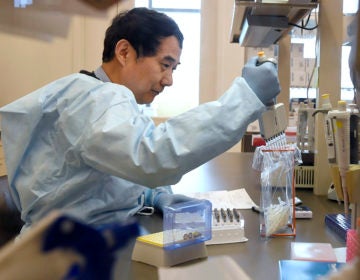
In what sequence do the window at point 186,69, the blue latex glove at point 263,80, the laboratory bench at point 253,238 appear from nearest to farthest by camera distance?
the laboratory bench at point 253,238 → the blue latex glove at point 263,80 → the window at point 186,69

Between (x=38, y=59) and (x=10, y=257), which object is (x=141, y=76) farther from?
(x=38, y=59)

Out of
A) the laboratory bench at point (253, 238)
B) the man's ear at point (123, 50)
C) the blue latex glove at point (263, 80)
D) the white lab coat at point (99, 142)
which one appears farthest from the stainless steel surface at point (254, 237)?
the man's ear at point (123, 50)

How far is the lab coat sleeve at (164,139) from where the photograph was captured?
692 millimetres

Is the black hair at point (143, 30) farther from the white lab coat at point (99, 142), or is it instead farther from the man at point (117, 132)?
the white lab coat at point (99, 142)

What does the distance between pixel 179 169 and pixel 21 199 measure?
0.38 metres

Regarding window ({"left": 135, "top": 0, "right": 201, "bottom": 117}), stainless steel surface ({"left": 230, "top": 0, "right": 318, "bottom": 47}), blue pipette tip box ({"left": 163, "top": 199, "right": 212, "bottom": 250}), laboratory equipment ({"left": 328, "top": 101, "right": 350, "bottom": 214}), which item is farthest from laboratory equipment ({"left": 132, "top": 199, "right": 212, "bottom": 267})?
window ({"left": 135, "top": 0, "right": 201, "bottom": 117})

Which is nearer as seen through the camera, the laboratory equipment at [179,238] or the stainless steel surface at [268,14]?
the laboratory equipment at [179,238]

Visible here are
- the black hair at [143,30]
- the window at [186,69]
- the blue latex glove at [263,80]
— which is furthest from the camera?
the window at [186,69]

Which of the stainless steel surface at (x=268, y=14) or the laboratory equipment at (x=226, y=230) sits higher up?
the stainless steel surface at (x=268, y=14)

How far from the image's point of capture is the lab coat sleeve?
692 mm

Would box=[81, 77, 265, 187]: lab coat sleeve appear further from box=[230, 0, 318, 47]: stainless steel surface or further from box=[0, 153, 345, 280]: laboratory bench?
box=[230, 0, 318, 47]: stainless steel surface

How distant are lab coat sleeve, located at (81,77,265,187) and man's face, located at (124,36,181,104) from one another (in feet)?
0.98

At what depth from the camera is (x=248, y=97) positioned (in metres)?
0.76

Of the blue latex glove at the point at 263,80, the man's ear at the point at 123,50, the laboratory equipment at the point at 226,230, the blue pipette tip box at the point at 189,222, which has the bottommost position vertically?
the laboratory equipment at the point at 226,230
